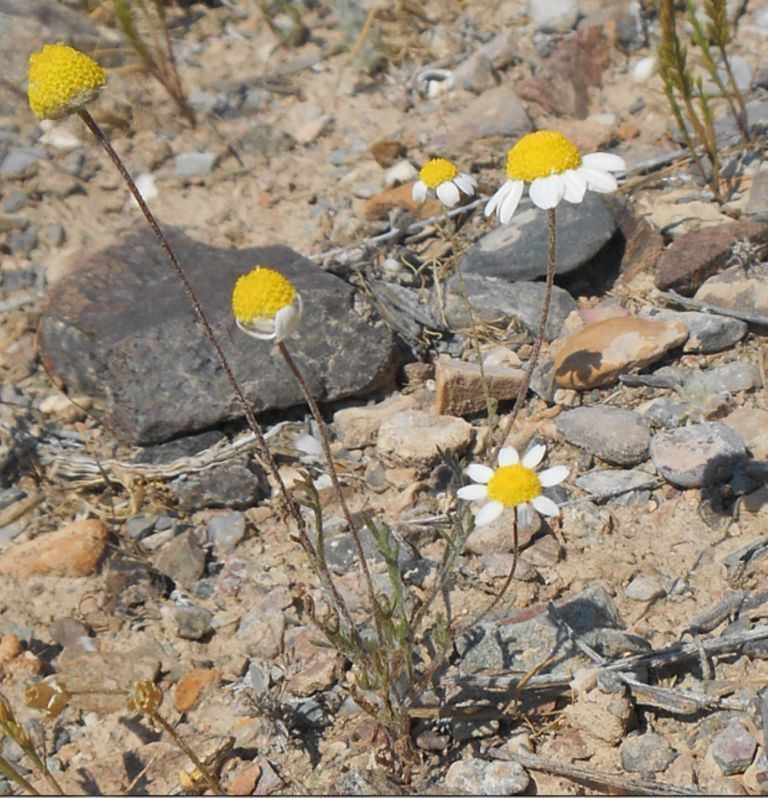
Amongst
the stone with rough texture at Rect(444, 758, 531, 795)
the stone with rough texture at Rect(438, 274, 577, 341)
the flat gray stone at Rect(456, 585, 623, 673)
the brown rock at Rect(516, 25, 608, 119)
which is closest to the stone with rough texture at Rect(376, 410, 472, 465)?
the stone with rough texture at Rect(438, 274, 577, 341)

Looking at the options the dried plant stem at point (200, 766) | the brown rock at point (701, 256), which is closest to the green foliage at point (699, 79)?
the brown rock at point (701, 256)

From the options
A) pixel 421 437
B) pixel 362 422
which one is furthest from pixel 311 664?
pixel 362 422

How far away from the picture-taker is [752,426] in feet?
9.53

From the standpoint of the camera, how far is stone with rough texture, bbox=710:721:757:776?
2213mm

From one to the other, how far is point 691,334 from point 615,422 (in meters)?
0.50

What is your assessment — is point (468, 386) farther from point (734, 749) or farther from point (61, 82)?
point (61, 82)

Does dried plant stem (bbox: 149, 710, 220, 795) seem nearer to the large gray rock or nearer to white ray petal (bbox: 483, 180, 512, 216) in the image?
the large gray rock

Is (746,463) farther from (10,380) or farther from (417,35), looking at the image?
(417,35)

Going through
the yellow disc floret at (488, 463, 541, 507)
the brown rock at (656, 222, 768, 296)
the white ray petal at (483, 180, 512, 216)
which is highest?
the white ray petal at (483, 180, 512, 216)

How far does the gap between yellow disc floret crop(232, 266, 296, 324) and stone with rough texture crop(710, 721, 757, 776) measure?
1.46 metres

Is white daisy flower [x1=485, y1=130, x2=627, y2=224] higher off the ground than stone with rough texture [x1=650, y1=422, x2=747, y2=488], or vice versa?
white daisy flower [x1=485, y1=130, x2=627, y2=224]

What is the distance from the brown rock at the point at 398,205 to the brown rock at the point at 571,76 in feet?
2.98

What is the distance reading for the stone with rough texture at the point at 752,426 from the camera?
284 centimetres

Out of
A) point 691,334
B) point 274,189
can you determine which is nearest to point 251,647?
point 691,334
